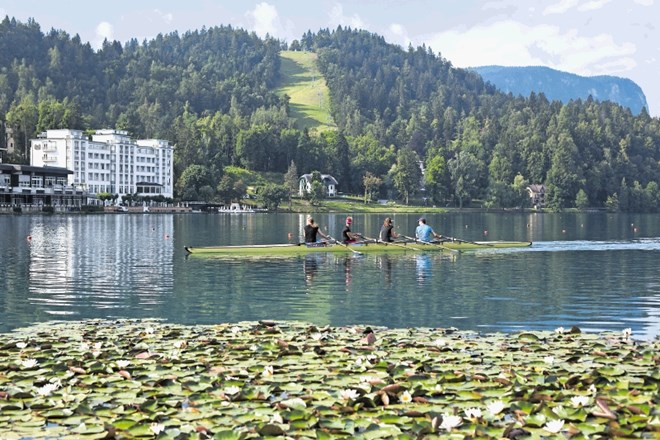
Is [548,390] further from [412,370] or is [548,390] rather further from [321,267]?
[321,267]

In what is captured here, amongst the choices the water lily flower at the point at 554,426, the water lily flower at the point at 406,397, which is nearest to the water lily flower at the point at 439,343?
the water lily flower at the point at 406,397

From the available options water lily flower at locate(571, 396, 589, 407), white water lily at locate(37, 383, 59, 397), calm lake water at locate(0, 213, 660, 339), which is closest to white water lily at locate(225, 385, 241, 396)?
white water lily at locate(37, 383, 59, 397)

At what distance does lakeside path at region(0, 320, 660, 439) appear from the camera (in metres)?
13.9

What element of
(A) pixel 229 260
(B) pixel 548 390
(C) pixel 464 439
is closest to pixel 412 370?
(B) pixel 548 390

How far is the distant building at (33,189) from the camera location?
18112cm

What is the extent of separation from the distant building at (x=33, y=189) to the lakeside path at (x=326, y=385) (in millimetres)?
164975

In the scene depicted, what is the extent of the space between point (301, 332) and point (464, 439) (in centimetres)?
1089

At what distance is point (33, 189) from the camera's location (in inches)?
7308

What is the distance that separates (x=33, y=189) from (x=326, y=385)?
182m

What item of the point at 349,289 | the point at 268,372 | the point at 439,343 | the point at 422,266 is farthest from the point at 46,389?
the point at 422,266

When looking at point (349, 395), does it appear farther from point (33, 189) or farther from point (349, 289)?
point (33, 189)

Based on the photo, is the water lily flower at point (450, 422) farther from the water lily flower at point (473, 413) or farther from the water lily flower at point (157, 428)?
the water lily flower at point (157, 428)

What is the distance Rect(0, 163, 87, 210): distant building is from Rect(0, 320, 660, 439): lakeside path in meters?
165

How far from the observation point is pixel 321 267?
48188mm
